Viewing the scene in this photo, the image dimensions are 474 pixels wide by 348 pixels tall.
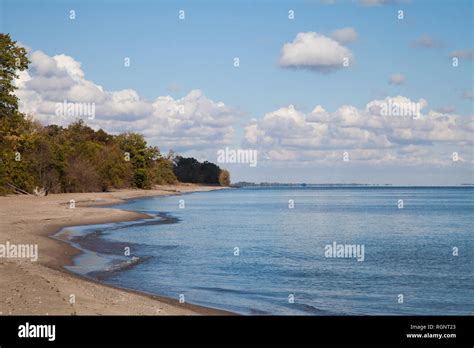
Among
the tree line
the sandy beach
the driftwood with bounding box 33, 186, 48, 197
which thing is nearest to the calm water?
the sandy beach

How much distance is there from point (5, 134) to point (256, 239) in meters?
29.4

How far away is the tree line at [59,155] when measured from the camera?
55719 mm

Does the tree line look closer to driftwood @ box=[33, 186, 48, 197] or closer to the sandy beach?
driftwood @ box=[33, 186, 48, 197]

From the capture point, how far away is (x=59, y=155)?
9925cm

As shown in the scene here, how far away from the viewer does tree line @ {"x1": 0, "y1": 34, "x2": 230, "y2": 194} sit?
55.7 metres

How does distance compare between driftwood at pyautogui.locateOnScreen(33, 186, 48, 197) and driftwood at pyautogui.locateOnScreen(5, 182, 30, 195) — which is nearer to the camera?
driftwood at pyautogui.locateOnScreen(5, 182, 30, 195)

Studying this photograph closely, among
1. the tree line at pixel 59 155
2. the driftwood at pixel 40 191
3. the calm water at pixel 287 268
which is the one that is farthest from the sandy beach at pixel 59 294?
the driftwood at pixel 40 191

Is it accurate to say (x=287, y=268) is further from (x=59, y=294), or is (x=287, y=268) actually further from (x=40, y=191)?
(x=40, y=191)

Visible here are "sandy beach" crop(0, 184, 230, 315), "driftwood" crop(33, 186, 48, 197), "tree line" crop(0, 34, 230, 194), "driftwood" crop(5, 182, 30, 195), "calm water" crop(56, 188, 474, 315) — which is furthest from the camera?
"driftwood" crop(33, 186, 48, 197)

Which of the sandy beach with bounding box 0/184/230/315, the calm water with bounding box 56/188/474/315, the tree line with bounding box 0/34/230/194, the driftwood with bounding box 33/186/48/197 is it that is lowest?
the calm water with bounding box 56/188/474/315

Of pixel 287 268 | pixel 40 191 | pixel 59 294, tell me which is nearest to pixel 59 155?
pixel 40 191

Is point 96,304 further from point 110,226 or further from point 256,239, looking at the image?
point 110,226
